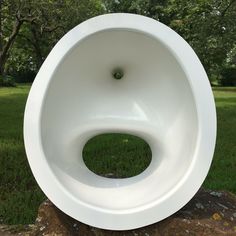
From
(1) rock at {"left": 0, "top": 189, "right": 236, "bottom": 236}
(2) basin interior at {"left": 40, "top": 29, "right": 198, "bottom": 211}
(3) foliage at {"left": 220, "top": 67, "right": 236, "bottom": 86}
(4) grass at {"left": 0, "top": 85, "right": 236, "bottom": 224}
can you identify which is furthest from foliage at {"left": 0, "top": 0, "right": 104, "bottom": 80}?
(3) foliage at {"left": 220, "top": 67, "right": 236, "bottom": 86}

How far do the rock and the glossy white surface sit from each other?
123mm

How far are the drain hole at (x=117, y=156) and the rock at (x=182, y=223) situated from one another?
1.45 meters

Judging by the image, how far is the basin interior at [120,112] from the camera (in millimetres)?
2768

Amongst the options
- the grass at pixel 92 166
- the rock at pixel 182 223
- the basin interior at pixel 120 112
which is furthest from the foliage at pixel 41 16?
the rock at pixel 182 223

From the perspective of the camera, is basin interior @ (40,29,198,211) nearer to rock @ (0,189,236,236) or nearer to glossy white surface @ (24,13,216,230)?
glossy white surface @ (24,13,216,230)

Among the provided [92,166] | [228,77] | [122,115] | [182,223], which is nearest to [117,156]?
[92,166]

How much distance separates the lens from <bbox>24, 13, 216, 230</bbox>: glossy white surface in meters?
2.60

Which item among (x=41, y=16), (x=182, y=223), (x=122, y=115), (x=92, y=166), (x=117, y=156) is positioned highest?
(x=122, y=115)

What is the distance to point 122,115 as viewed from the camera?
325 centimetres

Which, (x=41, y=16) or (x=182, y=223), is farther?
(x=41, y=16)

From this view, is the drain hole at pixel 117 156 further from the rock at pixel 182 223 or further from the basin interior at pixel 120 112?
the rock at pixel 182 223

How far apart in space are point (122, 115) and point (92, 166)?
175 centimetres

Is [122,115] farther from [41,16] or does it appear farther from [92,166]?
[41,16]

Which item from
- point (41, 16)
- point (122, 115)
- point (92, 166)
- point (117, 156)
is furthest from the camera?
point (41, 16)
